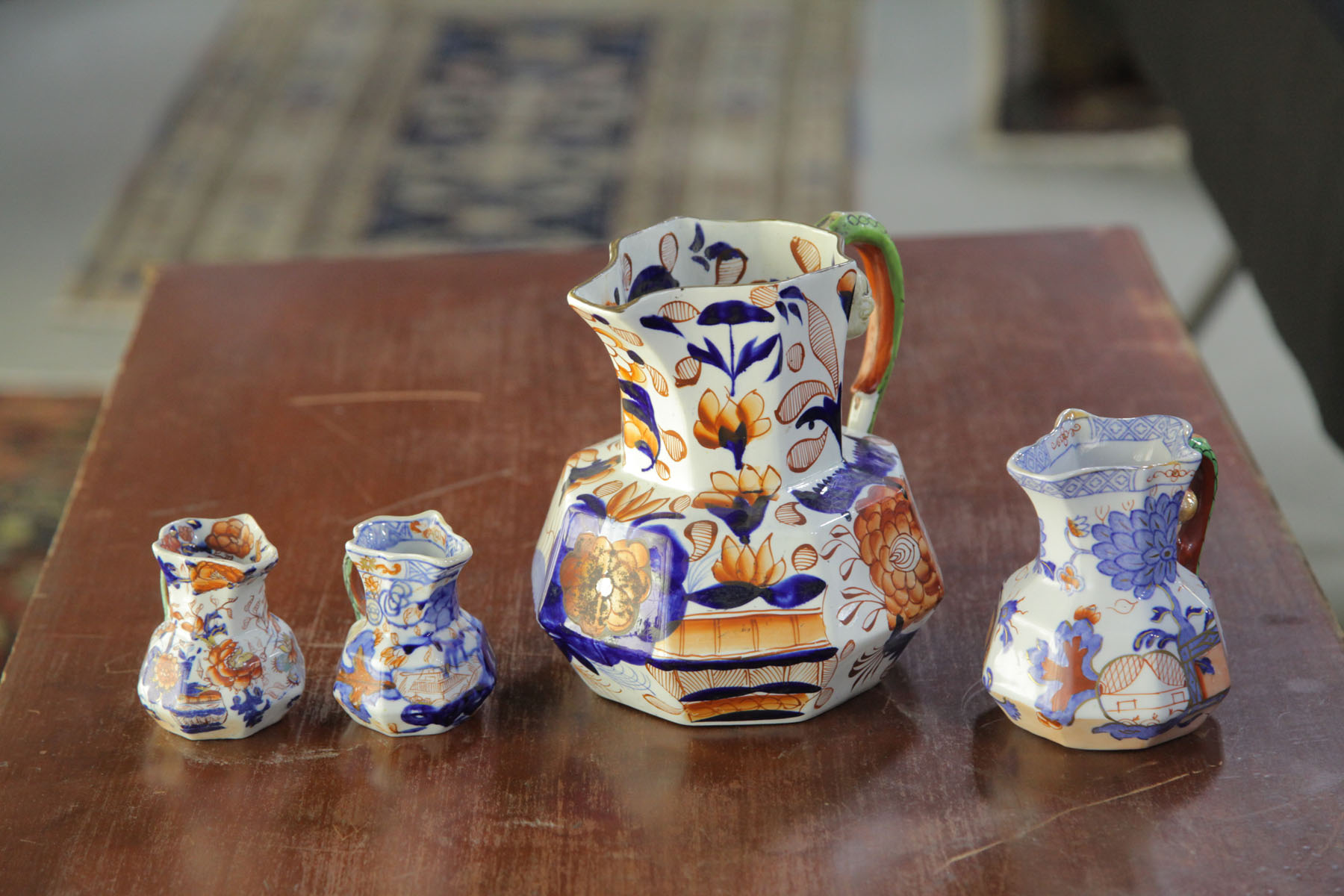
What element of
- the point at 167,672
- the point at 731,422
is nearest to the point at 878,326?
the point at 731,422

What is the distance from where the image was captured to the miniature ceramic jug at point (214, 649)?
52cm

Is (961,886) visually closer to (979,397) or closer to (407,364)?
(979,397)

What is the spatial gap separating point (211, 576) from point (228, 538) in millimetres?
32

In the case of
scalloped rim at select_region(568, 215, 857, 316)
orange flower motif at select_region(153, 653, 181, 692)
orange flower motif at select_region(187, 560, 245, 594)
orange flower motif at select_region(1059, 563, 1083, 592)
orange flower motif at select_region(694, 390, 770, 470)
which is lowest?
orange flower motif at select_region(153, 653, 181, 692)

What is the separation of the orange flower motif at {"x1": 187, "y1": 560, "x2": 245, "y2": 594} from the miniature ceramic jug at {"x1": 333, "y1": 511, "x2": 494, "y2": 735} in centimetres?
4

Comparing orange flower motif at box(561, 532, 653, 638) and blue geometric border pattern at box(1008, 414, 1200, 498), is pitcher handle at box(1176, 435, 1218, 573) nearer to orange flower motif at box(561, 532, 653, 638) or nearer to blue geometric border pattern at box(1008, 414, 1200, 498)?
blue geometric border pattern at box(1008, 414, 1200, 498)

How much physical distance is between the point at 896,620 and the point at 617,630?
0.33 feet

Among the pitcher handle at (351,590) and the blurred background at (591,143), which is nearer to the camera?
the pitcher handle at (351,590)

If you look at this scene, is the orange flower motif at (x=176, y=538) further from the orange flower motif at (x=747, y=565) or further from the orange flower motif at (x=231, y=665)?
the orange flower motif at (x=747, y=565)

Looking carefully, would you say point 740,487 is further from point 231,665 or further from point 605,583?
point 231,665

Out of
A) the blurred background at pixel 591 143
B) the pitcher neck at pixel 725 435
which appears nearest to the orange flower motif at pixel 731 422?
the pitcher neck at pixel 725 435

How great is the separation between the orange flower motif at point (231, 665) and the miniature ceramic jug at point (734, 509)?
0.35 feet

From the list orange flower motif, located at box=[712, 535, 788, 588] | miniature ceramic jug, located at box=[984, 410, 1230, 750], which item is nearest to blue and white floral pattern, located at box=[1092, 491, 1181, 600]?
miniature ceramic jug, located at box=[984, 410, 1230, 750]

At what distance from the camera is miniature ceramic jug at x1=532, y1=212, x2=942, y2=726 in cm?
48
